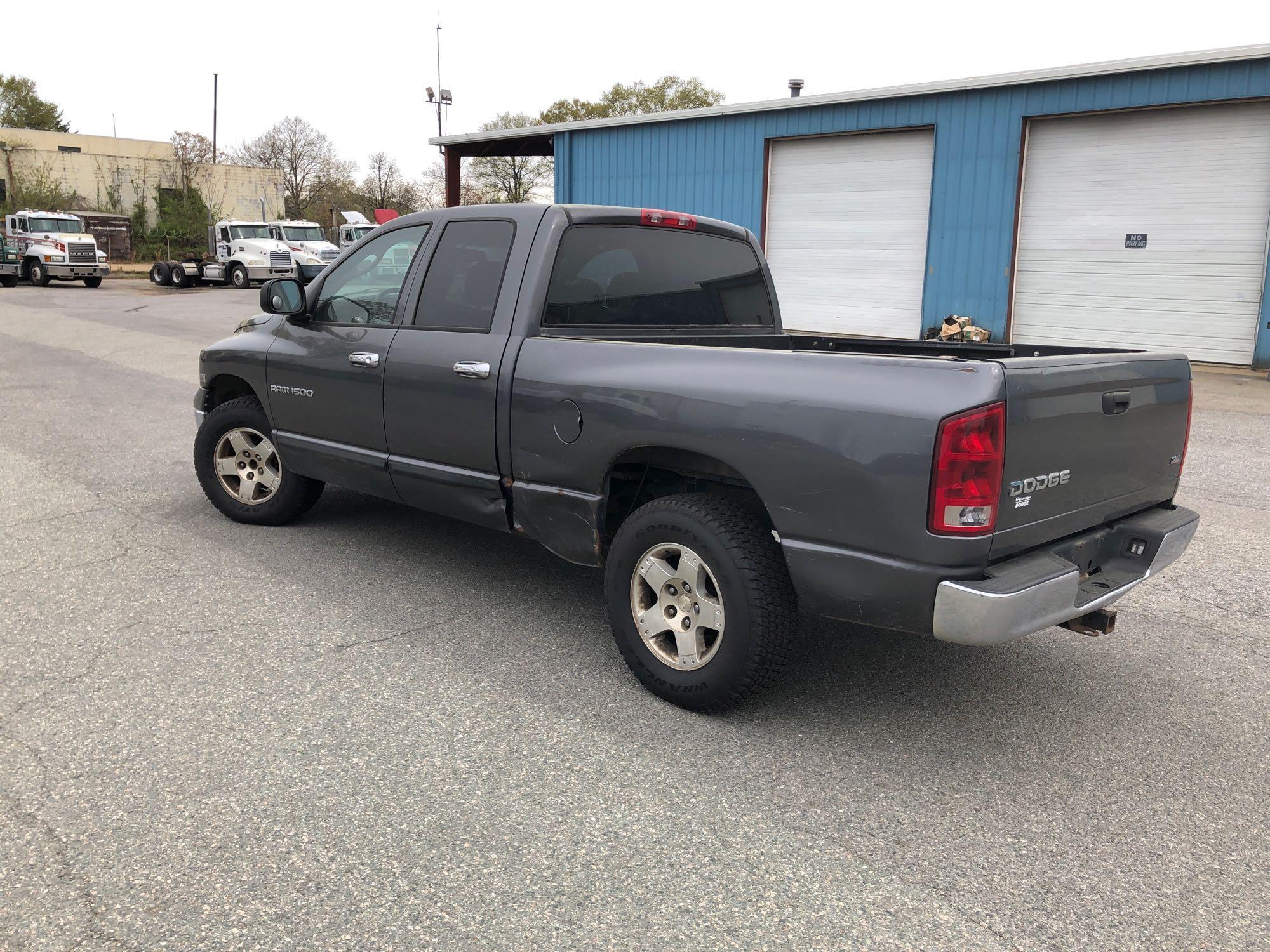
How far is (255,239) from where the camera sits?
116 ft

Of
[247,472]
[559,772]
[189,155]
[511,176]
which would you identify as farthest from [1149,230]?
[189,155]

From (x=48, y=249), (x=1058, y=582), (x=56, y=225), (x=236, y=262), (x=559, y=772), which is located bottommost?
(x=559, y=772)

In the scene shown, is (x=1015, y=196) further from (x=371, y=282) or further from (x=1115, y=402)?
(x=1115, y=402)

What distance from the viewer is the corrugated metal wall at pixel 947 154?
1485 centimetres

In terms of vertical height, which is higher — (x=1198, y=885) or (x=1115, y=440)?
(x=1115, y=440)

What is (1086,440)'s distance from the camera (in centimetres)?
329

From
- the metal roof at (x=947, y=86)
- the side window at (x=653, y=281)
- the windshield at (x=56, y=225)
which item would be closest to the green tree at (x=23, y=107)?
the windshield at (x=56, y=225)

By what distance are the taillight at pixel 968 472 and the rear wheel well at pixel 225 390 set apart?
4.34 meters

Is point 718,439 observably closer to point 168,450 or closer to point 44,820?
point 44,820

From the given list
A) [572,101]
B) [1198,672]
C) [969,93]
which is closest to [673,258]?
[1198,672]

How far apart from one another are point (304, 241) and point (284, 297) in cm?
3394

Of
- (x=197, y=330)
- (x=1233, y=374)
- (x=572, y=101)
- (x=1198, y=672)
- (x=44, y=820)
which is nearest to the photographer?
(x=44, y=820)

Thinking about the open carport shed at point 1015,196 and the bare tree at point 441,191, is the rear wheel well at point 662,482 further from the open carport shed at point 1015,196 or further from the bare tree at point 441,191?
the bare tree at point 441,191

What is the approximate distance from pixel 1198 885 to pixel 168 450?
7931 millimetres
